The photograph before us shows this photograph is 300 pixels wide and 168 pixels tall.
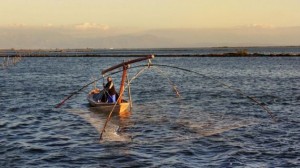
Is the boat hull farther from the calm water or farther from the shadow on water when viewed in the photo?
the calm water

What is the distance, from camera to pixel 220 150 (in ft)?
63.3

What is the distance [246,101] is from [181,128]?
14.3 meters

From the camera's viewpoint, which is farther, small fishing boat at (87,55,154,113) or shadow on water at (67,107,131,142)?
small fishing boat at (87,55,154,113)

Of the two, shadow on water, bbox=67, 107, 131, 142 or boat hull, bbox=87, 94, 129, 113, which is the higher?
boat hull, bbox=87, 94, 129, 113

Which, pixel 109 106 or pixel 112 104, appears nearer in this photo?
pixel 112 104

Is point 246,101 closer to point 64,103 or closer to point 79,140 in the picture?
point 64,103

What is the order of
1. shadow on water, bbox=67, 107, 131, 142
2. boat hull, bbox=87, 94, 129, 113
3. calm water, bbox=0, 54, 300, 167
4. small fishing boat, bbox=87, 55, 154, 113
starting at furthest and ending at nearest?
boat hull, bbox=87, 94, 129, 113 → small fishing boat, bbox=87, 55, 154, 113 → shadow on water, bbox=67, 107, 131, 142 → calm water, bbox=0, 54, 300, 167

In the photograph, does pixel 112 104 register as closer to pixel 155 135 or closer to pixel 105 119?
pixel 105 119

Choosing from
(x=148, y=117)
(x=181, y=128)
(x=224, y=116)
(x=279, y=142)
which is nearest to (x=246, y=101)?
(x=224, y=116)

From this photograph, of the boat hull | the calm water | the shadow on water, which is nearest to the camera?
the calm water

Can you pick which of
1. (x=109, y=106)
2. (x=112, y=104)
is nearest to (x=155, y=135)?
(x=112, y=104)

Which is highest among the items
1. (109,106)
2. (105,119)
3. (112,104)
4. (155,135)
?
(112,104)

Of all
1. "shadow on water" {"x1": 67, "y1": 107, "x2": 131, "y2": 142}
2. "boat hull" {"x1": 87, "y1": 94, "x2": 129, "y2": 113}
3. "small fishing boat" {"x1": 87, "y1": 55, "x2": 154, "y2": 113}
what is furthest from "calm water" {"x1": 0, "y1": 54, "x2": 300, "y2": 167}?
"small fishing boat" {"x1": 87, "y1": 55, "x2": 154, "y2": 113}

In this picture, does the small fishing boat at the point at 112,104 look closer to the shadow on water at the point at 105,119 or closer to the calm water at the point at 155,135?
the shadow on water at the point at 105,119
